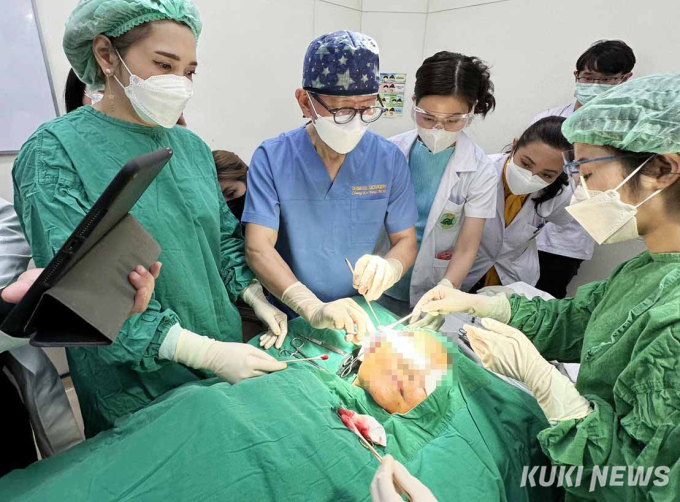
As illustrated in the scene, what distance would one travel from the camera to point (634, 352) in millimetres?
997

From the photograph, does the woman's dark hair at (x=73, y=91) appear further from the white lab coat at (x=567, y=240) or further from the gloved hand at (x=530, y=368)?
the white lab coat at (x=567, y=240)

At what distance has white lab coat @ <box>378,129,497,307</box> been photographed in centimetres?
213

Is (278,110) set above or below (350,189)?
above

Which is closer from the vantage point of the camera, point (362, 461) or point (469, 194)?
point (362, 461)

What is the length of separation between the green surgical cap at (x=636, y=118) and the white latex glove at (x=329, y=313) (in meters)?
0.98

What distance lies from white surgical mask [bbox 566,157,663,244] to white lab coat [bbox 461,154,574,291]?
3.92ft

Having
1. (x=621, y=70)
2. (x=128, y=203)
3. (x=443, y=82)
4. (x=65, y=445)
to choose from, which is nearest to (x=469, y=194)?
(x=443, y=82)

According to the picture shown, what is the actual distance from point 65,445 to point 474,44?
4.10 meters

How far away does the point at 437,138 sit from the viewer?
1.99 meters

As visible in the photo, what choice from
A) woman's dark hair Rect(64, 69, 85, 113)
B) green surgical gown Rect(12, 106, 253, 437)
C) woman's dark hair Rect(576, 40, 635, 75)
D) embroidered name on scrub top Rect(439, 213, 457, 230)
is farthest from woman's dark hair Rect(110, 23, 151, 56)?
woman's dark hair Rect(576, 40, 635, 75)

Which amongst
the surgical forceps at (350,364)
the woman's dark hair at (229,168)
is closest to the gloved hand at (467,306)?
the surgical forceps at (350,364)

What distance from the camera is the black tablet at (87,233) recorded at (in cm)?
73

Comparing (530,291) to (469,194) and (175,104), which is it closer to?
(469,194)

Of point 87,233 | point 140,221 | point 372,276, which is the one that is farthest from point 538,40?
point 87,233
